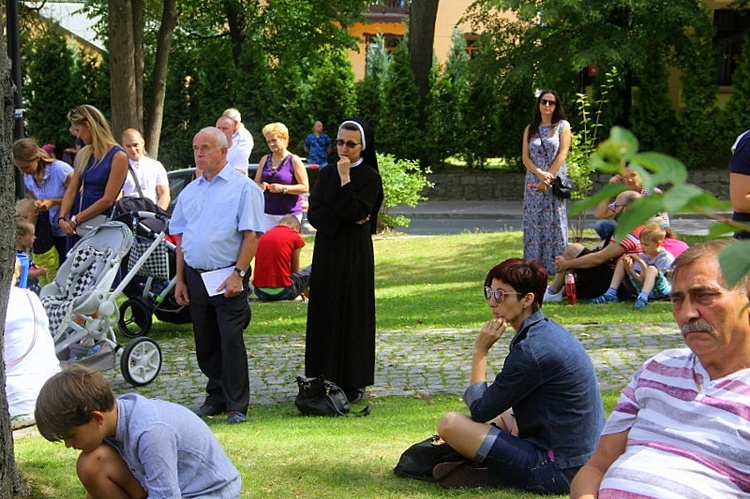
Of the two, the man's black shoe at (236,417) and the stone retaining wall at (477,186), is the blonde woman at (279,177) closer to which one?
the man's black shoe at (236,417)

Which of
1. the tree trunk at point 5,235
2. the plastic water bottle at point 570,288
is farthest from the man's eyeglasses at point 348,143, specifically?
the plastic water bottle at point 570,288

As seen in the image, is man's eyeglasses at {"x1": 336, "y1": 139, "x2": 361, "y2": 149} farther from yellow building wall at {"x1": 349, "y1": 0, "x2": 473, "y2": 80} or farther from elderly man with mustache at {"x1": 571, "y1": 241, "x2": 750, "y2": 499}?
yellow building wall at {"x1": 349, "y1": 0, "x2": 473, "y2": 80}

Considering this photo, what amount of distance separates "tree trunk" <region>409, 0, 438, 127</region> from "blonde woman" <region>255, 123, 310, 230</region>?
19436 mm

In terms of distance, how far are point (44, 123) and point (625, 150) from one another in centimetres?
3690

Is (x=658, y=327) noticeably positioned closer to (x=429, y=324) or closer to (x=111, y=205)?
(x=429, y=324)

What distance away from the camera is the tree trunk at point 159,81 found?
22625mm

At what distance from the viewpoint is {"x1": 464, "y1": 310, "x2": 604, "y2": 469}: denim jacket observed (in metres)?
5.32

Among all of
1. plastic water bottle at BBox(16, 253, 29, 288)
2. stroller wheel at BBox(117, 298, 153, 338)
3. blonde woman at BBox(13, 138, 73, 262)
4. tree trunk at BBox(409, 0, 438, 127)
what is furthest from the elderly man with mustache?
tree trunk at BBox(409, 0, 438, 127)

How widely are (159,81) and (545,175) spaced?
12.6m

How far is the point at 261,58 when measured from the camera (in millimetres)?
36781

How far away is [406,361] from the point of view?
9820mm

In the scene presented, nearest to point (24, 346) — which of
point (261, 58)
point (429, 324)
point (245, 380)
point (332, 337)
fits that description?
point (245, 380)

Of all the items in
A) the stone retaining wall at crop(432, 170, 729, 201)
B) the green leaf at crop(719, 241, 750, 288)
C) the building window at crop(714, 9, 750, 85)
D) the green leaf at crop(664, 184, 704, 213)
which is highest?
the building window at crop(714, 9, 750, 85)

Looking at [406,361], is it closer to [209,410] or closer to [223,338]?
[209,410]
